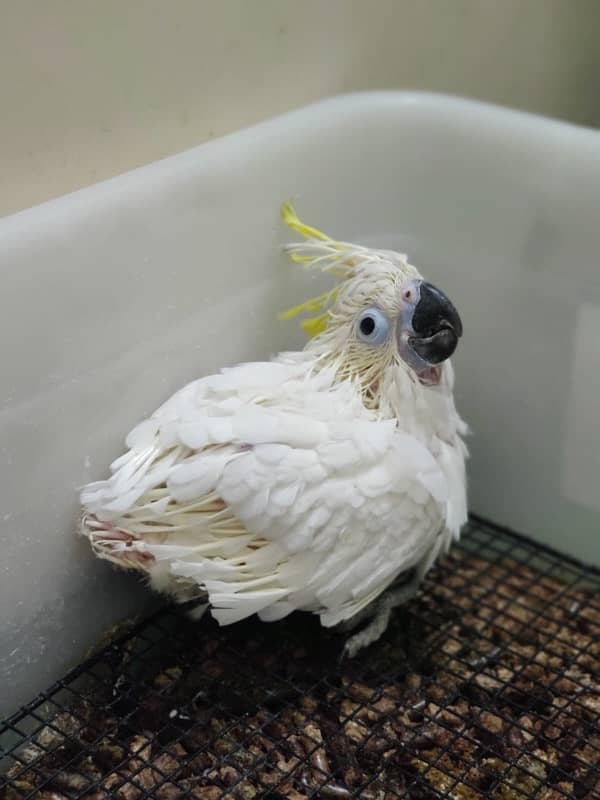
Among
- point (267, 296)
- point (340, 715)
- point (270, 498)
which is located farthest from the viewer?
point (267, 296)

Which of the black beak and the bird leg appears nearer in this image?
the black beak

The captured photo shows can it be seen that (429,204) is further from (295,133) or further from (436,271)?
(295,133)

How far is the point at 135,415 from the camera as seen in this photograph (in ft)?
3.68

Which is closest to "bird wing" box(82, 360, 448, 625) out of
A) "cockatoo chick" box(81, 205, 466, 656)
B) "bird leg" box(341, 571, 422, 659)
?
"cockatoo chick" box(81, 205, 466, 656)

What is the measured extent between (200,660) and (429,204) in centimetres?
65

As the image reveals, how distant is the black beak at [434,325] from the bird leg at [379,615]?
0.94 feet

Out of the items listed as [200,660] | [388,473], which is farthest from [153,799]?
[388,473]

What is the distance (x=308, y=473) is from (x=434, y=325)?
0.21 m

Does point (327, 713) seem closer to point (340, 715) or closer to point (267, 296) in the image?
point (340, 715)

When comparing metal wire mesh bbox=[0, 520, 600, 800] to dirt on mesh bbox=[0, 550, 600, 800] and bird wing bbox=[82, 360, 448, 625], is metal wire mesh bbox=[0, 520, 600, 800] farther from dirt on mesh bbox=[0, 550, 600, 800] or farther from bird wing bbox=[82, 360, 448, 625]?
bird wing bbox=[82, 360, 448, 625]

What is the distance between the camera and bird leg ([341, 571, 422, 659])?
3.85ft

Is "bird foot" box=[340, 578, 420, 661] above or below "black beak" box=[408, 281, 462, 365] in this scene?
below

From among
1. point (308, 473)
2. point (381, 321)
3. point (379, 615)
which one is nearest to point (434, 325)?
point (381, 321)

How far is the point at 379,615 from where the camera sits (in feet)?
3.92
